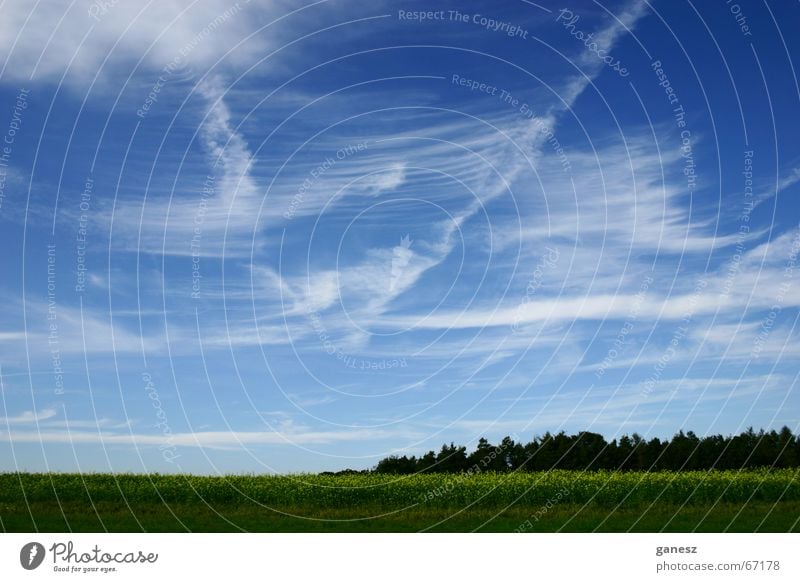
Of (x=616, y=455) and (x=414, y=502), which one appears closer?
(x=414, y=502)

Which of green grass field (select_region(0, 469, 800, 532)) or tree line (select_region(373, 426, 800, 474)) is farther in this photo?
tree line (select_region(373, 426, 800, 474))

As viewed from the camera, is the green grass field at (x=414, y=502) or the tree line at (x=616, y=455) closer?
the green grass field at (x=414, y=502)

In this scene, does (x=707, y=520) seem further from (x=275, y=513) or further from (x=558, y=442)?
(x=275, y=513)
